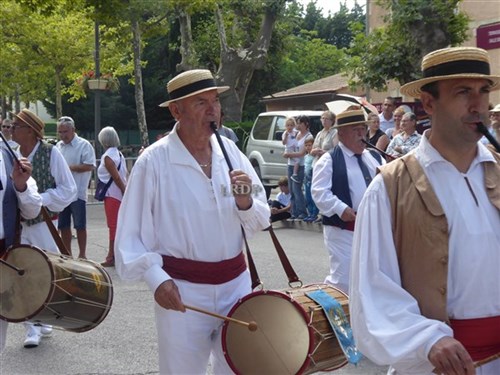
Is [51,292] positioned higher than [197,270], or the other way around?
[197,270]

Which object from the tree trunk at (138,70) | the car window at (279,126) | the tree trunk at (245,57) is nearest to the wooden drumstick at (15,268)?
the car window at (279,126)

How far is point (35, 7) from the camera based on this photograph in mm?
16609

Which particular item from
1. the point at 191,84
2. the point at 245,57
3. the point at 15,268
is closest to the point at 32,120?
the point at 15,268

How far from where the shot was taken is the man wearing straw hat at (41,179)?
705cm

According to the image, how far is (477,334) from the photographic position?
301cm

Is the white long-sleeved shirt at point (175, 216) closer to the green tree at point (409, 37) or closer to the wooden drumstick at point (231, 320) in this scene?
the wooden drumstick at point (231, 320)

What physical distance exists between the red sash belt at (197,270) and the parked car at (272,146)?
1463cm

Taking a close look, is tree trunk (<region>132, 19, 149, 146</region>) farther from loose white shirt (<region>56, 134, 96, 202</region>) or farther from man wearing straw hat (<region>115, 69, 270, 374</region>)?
man wearing straw hat (<region>115, 69, 270, 374</region>)

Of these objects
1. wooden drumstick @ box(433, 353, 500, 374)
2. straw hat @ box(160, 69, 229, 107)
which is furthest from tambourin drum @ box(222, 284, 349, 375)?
wooden drumstick @ box(433, 353, 500, 374)

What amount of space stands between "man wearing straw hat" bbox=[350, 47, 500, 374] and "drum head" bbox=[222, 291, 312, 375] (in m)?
1.34

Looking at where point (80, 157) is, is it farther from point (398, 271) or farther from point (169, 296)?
point (398, 271)

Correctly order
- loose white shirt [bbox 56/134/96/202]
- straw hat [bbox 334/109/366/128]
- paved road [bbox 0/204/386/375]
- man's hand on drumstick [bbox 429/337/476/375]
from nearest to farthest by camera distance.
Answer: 1. man's hand on drumstick [bbox 429/337/476/375]
2. paved road [bbox 0/204/386/375]
3. straw hat [bbox 334/109/366/128]
4. loose white shirt [bbox 56/134/96/202]

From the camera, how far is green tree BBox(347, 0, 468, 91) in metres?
15.7

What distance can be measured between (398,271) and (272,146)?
16.6 meters
